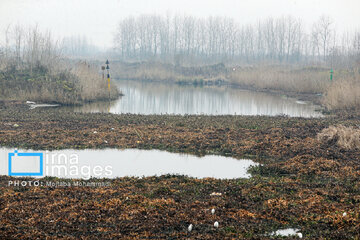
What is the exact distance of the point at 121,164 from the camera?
10789 mm

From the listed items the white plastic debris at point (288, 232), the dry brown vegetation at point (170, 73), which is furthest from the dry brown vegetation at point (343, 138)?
the dry brown vegetation at point (170, 73)

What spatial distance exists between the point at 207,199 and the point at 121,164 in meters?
3.97

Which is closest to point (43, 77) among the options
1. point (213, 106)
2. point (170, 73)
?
point (213, 106)

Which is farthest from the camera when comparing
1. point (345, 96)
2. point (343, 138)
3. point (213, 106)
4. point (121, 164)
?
point (213, 106)

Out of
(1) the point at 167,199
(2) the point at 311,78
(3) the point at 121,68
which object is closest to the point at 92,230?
(1) the point at 167,199

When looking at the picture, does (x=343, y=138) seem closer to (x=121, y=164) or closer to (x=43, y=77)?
(x=121, y=164)

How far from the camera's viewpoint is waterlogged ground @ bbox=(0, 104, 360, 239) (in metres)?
5.92

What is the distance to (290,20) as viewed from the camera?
8175cm

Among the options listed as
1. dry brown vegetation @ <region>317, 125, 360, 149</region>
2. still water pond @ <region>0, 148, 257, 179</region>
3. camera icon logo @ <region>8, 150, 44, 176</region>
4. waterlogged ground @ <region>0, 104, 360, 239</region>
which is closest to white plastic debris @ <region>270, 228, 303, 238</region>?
waterlogged ground @ <region>0, 104, 360, 239</region>

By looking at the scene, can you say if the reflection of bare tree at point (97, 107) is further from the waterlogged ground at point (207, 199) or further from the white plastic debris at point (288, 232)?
the white plastic debris at point (288, 232)

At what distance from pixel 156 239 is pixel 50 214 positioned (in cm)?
188

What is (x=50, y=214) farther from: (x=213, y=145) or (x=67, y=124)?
(x=67, y=124)

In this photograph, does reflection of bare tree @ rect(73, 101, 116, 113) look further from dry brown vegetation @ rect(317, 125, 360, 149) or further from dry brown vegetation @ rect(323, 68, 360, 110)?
dry brown vegetation @ rect(317, 125, 360, 149)

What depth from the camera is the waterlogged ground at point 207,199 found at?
5922mm
